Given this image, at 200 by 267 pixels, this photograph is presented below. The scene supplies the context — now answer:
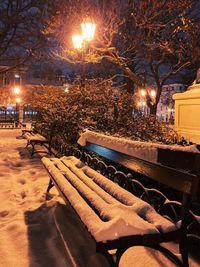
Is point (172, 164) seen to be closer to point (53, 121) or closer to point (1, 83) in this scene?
point (53, 121)

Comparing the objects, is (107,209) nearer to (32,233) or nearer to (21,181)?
(32,233)

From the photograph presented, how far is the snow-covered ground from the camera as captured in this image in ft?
10.8

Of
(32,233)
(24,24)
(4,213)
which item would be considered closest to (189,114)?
(4,213)

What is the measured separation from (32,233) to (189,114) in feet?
24.5

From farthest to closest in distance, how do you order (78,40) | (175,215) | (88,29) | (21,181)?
1. (78,40)
2. (88,29)
3. (21,181)
4. (175,215)

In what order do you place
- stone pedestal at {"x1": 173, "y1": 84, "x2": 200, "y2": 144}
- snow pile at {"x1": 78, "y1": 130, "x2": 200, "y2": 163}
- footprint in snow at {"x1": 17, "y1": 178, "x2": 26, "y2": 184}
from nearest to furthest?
snow pile at {"x1": 78, "y1": 130, "x2": 200, "y2": 163} → footprint in snow at {"x1": 17, "y1": 178, "x2": 26, "y2": 184} → stone pedestal at {"x1": 173, "y1": 84, "x2": 200, "y2": 144}

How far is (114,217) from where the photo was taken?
2797 millimetres

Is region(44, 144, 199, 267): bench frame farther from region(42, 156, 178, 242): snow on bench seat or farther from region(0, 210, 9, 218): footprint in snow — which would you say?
region(0, 210, 9, 218): footprint in snow

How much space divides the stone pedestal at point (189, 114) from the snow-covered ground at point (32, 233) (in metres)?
5.26

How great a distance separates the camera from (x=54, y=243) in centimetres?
370

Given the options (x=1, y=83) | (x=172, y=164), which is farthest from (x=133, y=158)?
(x=1, y=83)

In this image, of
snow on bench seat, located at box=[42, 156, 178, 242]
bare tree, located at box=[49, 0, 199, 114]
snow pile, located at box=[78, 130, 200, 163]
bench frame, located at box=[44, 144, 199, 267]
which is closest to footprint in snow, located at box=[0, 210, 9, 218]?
snow on bench seat, located at box=[42, 156, 178, 242]

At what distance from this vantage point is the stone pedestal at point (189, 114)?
10000mm

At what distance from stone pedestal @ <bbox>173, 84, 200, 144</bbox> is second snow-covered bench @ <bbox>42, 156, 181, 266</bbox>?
6394mm
